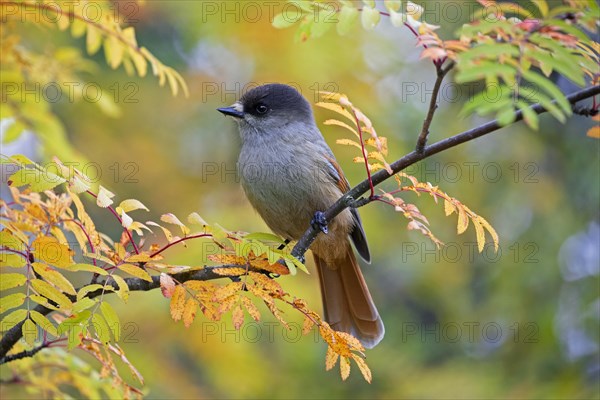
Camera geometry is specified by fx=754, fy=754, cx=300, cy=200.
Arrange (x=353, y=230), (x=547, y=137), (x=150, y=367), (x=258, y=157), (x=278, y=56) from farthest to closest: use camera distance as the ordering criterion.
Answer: (x=547, y=137), (x=278, y=56), (x=150, y=367), (x=353, y=230), (x=258, y=157)

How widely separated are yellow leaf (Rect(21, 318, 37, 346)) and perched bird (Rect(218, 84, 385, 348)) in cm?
200

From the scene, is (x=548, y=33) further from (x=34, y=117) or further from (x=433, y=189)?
(x=34, y=117)

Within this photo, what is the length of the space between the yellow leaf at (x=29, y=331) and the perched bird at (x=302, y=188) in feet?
6.57

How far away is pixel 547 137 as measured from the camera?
25.9 feet

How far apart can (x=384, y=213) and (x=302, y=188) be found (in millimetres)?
3580

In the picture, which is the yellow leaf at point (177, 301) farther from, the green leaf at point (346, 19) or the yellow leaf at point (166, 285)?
the green leaf at point (346, 19)

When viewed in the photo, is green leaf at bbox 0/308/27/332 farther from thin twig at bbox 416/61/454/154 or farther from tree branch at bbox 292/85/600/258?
thin twig at bbox 416/61/454/154

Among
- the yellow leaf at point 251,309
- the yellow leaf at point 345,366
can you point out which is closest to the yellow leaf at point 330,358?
the yellow leaf at point 345,366

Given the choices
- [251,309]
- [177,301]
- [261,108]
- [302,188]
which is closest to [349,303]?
[302,188]

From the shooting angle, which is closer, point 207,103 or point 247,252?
point 247,252

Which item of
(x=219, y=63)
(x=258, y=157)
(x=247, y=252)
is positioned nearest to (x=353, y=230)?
(x=258, y=157)

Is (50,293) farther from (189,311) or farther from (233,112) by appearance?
(233,112)

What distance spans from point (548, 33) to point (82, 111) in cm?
656

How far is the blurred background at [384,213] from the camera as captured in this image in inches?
243
